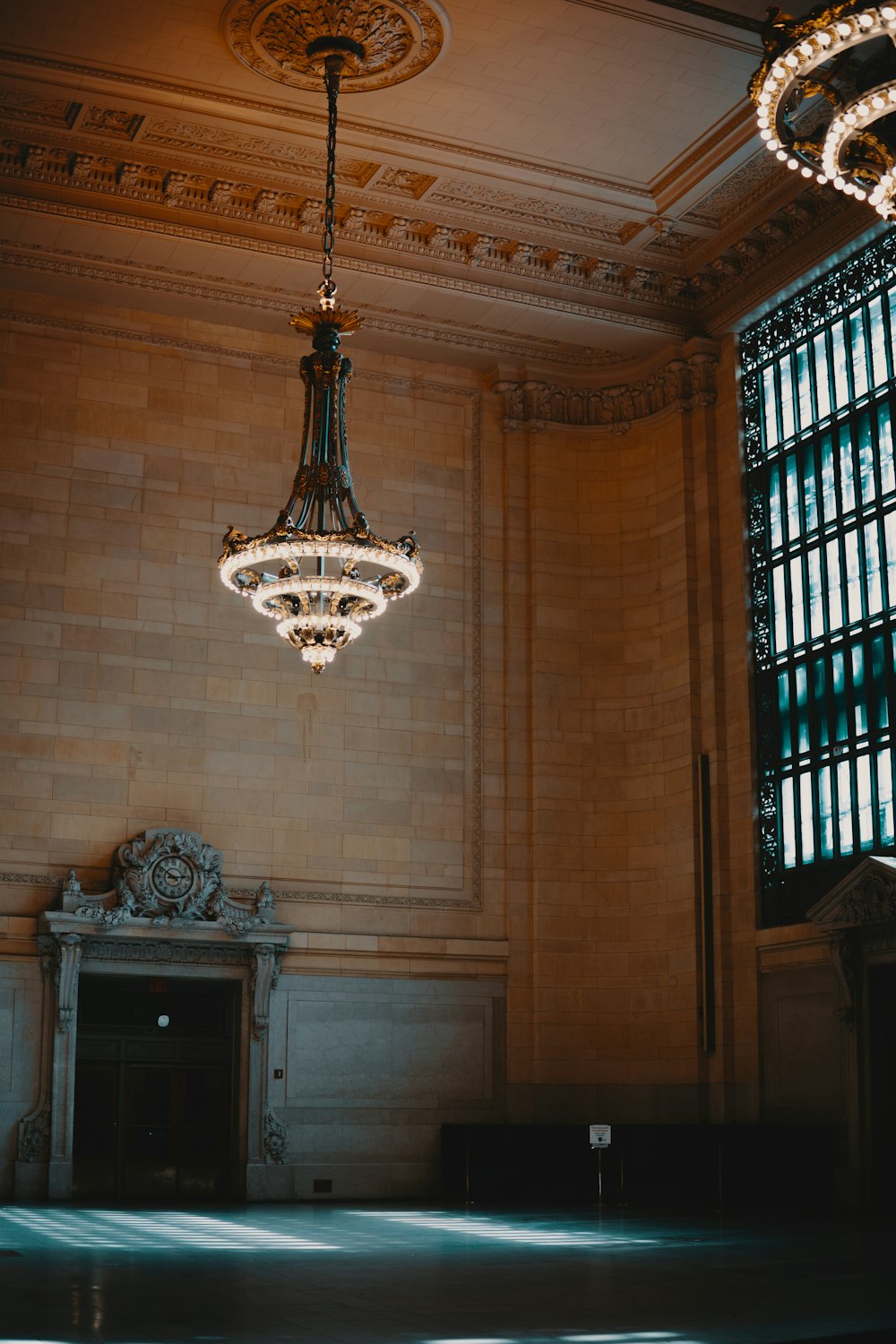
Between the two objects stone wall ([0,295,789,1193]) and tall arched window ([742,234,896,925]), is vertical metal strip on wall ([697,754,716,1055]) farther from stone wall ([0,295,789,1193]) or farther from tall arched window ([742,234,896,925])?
tall arched window ([742,234,896,925])

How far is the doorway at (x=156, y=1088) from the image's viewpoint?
58.3 ft

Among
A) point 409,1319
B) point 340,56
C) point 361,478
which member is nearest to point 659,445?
point 361,478

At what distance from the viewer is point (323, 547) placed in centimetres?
1317

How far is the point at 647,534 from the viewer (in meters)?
21.0

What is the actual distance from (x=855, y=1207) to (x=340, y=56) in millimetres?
12361

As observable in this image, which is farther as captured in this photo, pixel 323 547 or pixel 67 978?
pixel 67 978

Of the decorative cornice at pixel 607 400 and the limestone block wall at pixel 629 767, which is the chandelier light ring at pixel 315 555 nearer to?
the limestone block wall at pixel 629 767

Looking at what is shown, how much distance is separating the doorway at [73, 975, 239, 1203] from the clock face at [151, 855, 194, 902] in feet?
3.40

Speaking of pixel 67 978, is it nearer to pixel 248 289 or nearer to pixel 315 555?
pixel 315 555

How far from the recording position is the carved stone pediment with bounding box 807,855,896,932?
15.6 m

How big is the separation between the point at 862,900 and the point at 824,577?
3827 mm

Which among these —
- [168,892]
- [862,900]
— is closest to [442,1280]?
[862,900]

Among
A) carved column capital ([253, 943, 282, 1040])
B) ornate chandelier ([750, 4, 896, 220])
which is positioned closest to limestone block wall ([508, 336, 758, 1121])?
carved column capital ([253, 943, 282, 1040])

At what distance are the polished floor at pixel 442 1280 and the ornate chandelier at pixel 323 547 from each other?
4.90m
